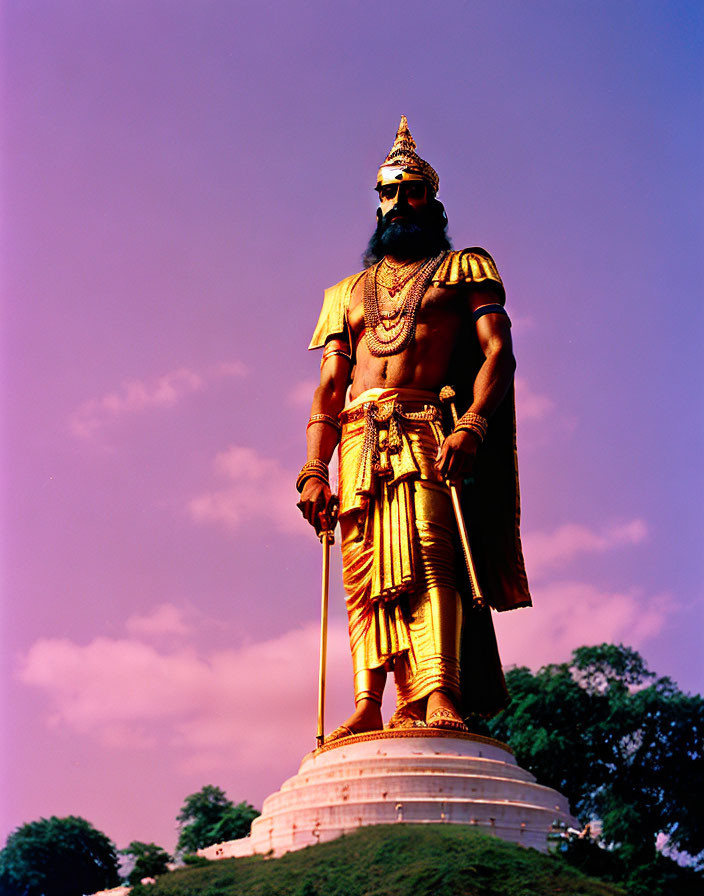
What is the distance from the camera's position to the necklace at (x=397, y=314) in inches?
410

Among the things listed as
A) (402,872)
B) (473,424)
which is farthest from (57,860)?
(473,424)

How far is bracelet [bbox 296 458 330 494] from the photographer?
411 inches

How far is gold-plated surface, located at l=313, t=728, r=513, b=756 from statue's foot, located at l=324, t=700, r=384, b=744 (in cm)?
9

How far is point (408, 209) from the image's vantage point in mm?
11273

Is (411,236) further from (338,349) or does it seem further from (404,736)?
(404,736)

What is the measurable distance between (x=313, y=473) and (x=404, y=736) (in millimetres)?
2665

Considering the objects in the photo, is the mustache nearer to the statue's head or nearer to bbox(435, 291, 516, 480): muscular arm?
the statue's head

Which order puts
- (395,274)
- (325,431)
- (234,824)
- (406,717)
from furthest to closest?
(234,824), (395,274), (325,431), (406,717)

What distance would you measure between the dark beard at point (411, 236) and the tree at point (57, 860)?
6.04 meters

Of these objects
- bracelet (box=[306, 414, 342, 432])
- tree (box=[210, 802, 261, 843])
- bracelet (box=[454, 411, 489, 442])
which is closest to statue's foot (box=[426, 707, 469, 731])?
bracelet (box=[454, 411, 489, 442])

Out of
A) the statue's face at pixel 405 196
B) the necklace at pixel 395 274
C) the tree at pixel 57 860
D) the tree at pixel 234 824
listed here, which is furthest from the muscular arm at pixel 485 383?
the tree at pixel 234 824

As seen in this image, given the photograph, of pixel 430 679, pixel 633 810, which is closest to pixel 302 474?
pixel 430 679

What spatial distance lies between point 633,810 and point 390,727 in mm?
9181

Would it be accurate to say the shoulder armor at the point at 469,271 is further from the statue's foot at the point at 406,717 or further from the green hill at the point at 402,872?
the green hill at the point at 402,872
